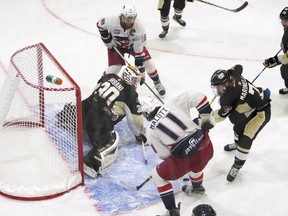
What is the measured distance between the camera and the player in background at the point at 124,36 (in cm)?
441

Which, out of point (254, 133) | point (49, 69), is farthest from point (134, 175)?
point (49, 69)

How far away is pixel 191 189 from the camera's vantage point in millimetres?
3717

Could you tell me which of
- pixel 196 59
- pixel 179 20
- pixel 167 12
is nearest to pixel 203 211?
pixel 196 59

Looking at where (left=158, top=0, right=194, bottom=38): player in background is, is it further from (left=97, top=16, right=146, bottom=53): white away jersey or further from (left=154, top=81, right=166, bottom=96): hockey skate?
(left=97, top=16, right=146, bottom=53): white away jersey

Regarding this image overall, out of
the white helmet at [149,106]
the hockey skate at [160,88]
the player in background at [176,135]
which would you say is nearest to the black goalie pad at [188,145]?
the player in background at [176,135]

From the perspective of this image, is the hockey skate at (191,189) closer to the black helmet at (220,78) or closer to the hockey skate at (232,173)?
the hockey skate at (232,173)

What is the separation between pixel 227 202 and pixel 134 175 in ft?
2.17

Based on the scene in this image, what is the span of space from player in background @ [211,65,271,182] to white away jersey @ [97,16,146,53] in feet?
3.70

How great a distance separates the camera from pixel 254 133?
12.3 feet

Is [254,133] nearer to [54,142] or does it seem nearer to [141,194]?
[141,194]

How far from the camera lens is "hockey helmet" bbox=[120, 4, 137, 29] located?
14.2ft

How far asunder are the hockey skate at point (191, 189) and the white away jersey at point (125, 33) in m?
1.34

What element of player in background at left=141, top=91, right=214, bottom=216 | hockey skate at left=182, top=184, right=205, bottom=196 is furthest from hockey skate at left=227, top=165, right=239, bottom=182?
player in background at left=141, top=91, right=214, bottom=216

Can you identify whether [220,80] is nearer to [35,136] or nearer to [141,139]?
[141,139]
